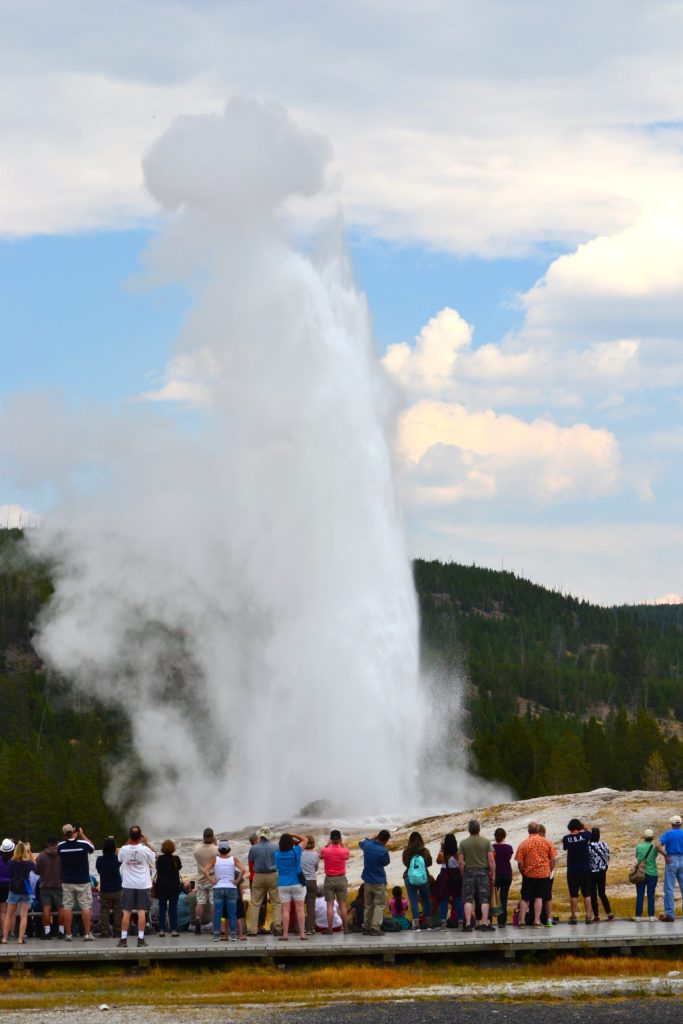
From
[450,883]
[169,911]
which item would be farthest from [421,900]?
[169,911]

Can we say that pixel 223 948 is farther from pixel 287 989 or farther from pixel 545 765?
pixel 545 765

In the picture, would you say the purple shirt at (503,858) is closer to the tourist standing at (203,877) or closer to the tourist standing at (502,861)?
the tourist standing at (502,861)

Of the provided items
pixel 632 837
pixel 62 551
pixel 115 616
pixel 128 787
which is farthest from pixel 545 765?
pixel 62 551

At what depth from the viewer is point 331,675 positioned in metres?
57.0

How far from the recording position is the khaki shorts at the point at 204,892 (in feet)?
68.8

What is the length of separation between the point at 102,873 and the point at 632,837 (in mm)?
22174

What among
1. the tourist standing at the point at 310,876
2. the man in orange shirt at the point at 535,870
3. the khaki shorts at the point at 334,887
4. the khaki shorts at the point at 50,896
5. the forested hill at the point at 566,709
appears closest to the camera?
the man in orange shirt at the point at 535,870

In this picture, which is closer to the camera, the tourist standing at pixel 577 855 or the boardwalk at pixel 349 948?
the boardwalk at pixel 349 948

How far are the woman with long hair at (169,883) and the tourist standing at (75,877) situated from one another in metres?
0.96

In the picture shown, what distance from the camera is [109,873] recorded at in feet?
67.8

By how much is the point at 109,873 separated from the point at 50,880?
792mm

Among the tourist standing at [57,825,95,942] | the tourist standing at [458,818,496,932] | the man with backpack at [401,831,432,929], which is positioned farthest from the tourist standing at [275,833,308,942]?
the tourist standing at [57,825,95,942]

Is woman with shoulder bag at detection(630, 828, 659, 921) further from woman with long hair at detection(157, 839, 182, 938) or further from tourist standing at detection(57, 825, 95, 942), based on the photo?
tourist standing at detection(57, 825, 95, 942)

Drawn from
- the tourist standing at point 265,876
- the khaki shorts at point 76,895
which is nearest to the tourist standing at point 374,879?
the tourist standing at point 265,876
